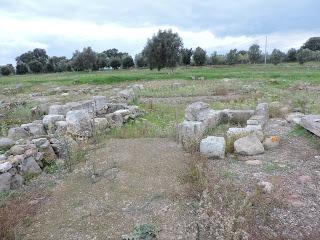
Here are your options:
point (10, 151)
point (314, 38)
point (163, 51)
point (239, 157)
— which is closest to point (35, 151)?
point (10, 151)

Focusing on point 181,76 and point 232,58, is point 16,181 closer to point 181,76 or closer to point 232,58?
point 181,76

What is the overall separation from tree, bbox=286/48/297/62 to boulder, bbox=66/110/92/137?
53.3 m

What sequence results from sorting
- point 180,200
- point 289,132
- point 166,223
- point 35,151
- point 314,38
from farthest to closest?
point 314,38, point 289,132, point 35,151, point 180,200, point 166,223

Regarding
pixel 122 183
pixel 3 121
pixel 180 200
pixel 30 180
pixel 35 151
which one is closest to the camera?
pixel 180 200

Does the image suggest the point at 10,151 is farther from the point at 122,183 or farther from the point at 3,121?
the point at 3,121

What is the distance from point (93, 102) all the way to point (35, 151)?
5.53 m

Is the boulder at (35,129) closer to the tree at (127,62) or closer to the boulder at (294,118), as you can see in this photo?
the boulder at (294,118)

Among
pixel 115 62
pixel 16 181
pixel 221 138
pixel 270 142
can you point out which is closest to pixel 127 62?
pixel 115 62

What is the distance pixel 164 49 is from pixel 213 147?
33.9 metres

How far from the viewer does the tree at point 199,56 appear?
52.7 metres

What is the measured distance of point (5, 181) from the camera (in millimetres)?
6035

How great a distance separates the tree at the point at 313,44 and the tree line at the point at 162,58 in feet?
1.48

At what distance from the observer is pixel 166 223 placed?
4754 mm

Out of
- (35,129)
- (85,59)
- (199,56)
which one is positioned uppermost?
(85,59)
